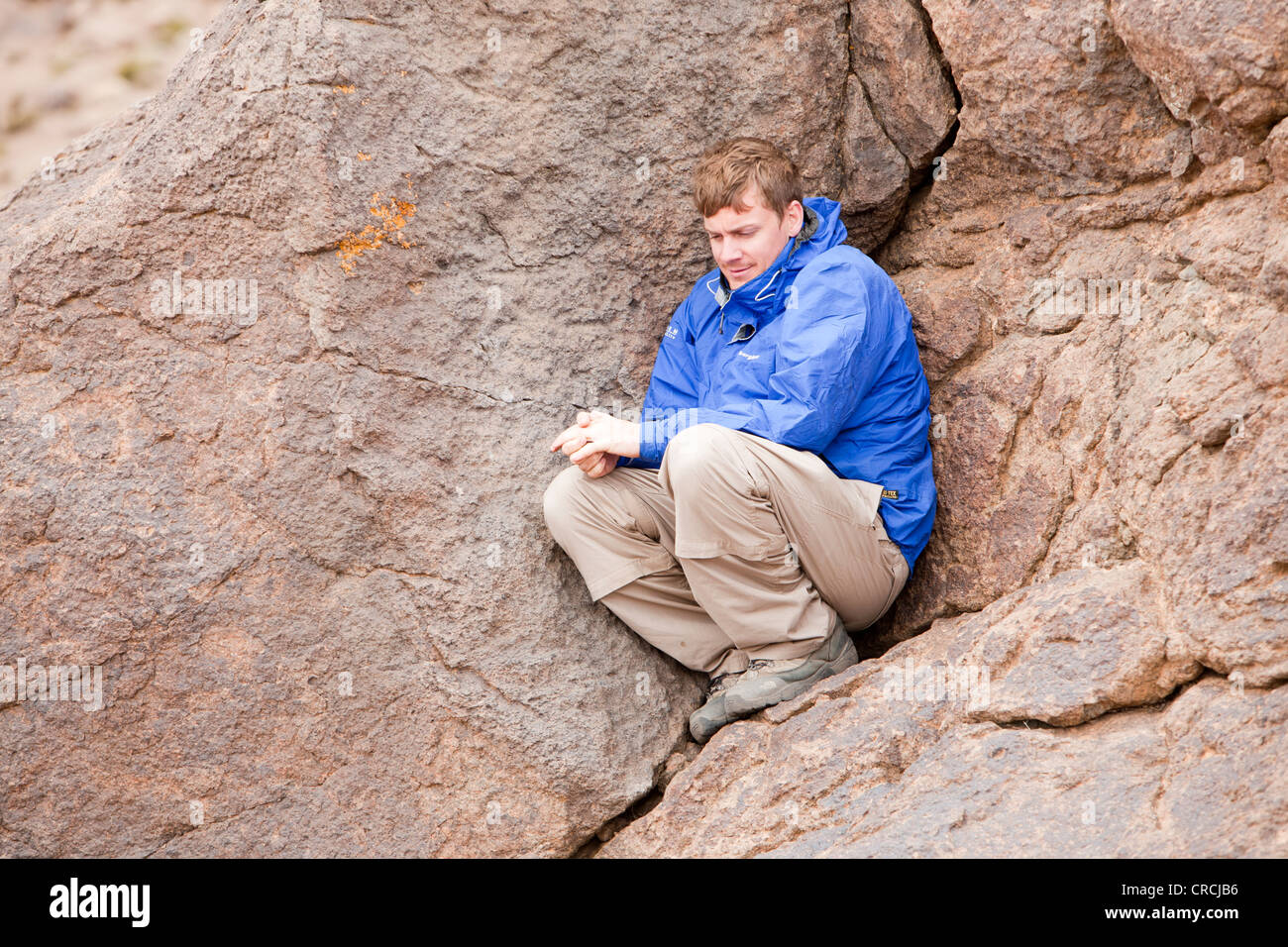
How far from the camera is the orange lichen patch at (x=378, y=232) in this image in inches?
129

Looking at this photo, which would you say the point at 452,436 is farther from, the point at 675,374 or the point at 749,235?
the point at 749,235

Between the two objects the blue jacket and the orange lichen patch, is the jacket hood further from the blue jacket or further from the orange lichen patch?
the orange lichen patch

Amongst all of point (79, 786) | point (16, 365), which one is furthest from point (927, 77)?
point (79, 786)

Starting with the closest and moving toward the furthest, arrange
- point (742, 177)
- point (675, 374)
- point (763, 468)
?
1. point (763, 468)
2. point (742, 177)
3. point (675, 374)

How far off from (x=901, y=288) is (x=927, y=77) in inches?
25.0

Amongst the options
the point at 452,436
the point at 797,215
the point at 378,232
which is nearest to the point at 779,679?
the point at 452,436

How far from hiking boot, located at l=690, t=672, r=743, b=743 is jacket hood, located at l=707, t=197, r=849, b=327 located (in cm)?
104

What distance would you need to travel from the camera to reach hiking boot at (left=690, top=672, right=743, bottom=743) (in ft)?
11.1

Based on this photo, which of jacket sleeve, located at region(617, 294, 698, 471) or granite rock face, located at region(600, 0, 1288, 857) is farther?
jacket sleeve, located at region(617, 294, 698, 471)

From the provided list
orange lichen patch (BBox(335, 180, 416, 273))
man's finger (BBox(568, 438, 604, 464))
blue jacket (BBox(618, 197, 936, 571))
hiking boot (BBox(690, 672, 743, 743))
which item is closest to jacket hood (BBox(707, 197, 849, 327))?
blue jacket (BBox(618, 197, 936, 571))

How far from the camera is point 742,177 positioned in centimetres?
328

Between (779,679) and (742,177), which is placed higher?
(742,177)

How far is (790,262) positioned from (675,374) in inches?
18.2

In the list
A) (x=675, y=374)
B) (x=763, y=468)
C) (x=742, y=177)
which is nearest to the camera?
(x=763, y=468)
